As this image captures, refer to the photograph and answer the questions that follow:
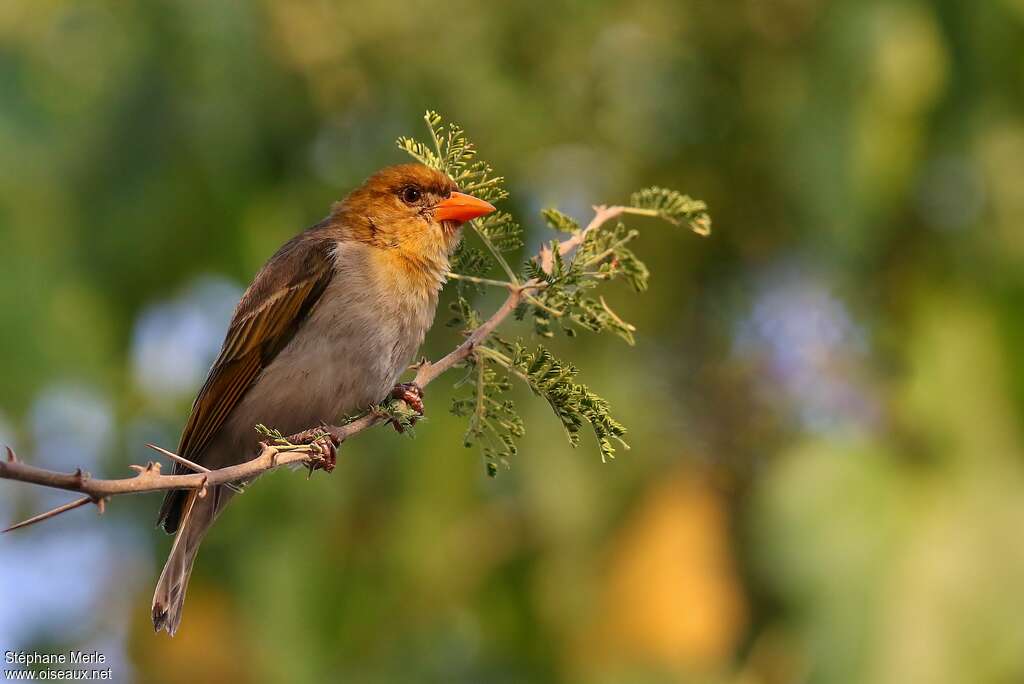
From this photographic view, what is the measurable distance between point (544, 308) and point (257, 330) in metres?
1.41

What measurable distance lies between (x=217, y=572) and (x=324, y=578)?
0.68 m

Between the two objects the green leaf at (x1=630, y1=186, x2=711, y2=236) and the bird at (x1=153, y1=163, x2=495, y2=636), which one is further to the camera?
the bird at (x1=153, y1=163, x2=495, y2=636)

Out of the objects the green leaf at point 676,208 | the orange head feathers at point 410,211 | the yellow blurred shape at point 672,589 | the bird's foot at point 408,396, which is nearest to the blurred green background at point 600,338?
the yellow blurred shape at point 672,589

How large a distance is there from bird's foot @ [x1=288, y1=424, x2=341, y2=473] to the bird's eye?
0.94 metres

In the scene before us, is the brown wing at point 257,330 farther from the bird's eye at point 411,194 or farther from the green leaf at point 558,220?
the green leaf at point 558,220

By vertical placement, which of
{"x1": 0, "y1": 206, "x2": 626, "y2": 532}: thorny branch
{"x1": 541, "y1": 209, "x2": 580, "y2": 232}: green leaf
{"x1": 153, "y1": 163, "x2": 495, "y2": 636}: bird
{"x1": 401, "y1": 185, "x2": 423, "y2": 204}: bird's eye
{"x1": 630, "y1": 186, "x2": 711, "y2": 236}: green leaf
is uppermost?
{"x1": 401, "y1": 185, "x2": 423, "y2": 204}: bird's eye

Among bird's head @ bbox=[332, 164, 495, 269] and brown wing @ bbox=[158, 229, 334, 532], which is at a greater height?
bird's head @ bbox=[332, 164, 495, 269]

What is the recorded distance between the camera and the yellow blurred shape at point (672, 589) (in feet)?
20.1

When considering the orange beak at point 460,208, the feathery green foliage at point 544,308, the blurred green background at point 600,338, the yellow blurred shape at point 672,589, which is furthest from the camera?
the yellow blurred shape at point 672,589

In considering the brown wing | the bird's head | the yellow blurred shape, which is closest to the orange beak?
the bird's head

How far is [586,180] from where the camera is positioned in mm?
6449

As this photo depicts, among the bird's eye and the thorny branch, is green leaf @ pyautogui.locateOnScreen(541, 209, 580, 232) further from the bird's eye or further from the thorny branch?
the bird's eye

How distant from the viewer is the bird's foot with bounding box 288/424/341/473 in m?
2.54

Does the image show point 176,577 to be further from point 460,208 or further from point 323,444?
point 460,208
